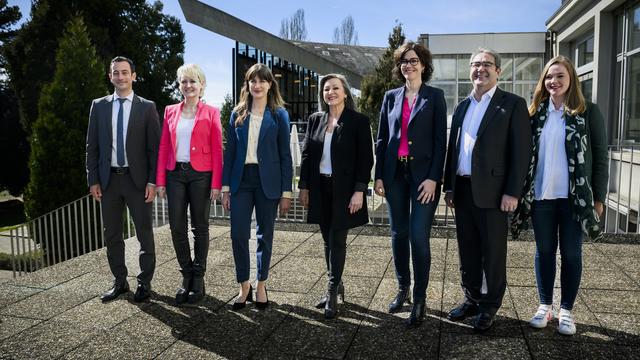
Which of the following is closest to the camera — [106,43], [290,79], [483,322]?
[483,322]

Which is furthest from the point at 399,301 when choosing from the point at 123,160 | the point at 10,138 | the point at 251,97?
the point at 10,138

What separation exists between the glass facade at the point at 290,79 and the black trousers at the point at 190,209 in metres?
31.0

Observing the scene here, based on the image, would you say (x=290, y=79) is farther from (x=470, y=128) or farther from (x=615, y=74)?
(x=470, y=128)

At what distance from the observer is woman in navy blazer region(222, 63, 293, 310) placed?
3.67 m

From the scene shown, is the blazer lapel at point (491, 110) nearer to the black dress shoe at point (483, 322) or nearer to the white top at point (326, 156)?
the white top at point (326, 156)

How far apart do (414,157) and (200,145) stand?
63.0 inches

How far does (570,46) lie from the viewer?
51.6ft

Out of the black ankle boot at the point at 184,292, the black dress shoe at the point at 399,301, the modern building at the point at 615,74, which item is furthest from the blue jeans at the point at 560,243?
the modern building at the point at 615,74

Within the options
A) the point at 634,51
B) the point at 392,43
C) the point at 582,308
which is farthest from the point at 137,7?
the point at 582,308

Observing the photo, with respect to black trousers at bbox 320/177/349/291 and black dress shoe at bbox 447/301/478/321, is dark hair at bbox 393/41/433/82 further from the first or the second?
black dress shoe at bbox 447/301/478/321

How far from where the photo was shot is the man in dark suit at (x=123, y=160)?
3979 mm

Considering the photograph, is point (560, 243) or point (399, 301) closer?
point (560, 243)

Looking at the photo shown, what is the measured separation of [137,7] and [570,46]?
754 inches

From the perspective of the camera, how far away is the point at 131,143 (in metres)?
3.96
